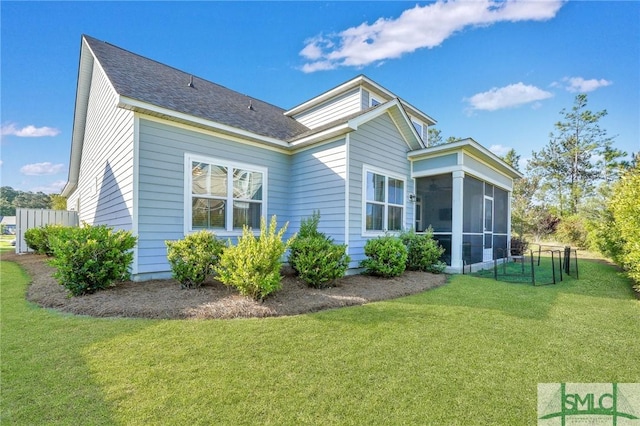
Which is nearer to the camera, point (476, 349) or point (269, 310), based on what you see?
point (476, 349)

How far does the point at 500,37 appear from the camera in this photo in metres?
10.7

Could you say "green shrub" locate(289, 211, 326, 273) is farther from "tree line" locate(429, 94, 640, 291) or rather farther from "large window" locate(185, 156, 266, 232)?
"tree line" locate(429, 94, 640, 291)

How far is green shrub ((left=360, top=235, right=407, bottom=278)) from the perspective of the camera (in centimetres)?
712

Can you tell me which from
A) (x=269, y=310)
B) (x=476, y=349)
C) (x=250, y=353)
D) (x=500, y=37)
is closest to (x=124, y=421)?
(x=250, y=353)

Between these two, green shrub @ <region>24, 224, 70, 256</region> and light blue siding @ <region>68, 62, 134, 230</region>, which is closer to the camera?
light blue siding @ <region>68, 62, 134, 230</region>

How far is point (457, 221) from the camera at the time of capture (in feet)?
28.3

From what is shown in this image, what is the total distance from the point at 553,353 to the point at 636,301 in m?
4.31

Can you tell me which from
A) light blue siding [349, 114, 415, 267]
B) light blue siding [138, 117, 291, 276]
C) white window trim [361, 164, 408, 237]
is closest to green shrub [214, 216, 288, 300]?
light blue siding [138, 117, 291, 276]

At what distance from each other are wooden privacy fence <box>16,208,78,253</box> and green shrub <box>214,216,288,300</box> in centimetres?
1394

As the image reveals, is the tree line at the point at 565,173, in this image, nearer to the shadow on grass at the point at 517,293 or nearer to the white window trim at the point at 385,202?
the shadow on grass at the point at 517,293

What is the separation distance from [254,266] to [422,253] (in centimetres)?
553

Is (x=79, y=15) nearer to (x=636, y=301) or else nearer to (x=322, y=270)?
(x=322, y=270)

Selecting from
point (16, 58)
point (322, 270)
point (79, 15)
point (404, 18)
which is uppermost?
point (404, 18)

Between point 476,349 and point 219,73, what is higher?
point 219,73
